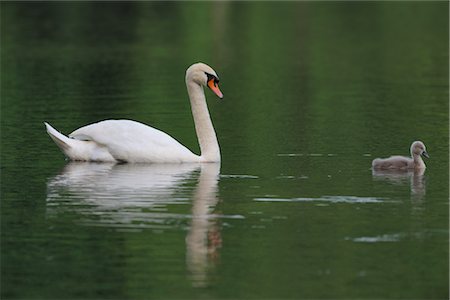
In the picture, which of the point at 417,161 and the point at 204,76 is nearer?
the point at 417,161

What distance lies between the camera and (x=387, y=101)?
2436 centimetres

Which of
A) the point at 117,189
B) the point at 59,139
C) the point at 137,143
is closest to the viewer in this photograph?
the point at 117,189

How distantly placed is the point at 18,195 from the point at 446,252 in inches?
187

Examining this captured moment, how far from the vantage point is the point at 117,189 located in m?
15.3

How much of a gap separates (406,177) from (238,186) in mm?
1915

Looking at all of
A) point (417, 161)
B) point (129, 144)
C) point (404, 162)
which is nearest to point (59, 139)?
point (129, 144)

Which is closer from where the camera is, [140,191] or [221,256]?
[221,256]

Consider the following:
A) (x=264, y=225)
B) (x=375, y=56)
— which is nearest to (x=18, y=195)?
(x=264, y=225)

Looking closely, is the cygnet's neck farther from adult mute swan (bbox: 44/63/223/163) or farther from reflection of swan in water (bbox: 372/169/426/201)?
adult mute swan (bbox: 44/63/223/163)

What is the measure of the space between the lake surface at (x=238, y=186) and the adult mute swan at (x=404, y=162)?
0.17 m

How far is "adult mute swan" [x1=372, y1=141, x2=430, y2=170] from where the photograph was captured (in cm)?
1641

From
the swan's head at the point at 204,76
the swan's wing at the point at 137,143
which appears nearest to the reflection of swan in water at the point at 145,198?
the swan's wing at the point at 137,143

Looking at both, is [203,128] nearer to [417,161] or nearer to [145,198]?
[417,161]

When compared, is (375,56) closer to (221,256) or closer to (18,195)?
(18,195)
